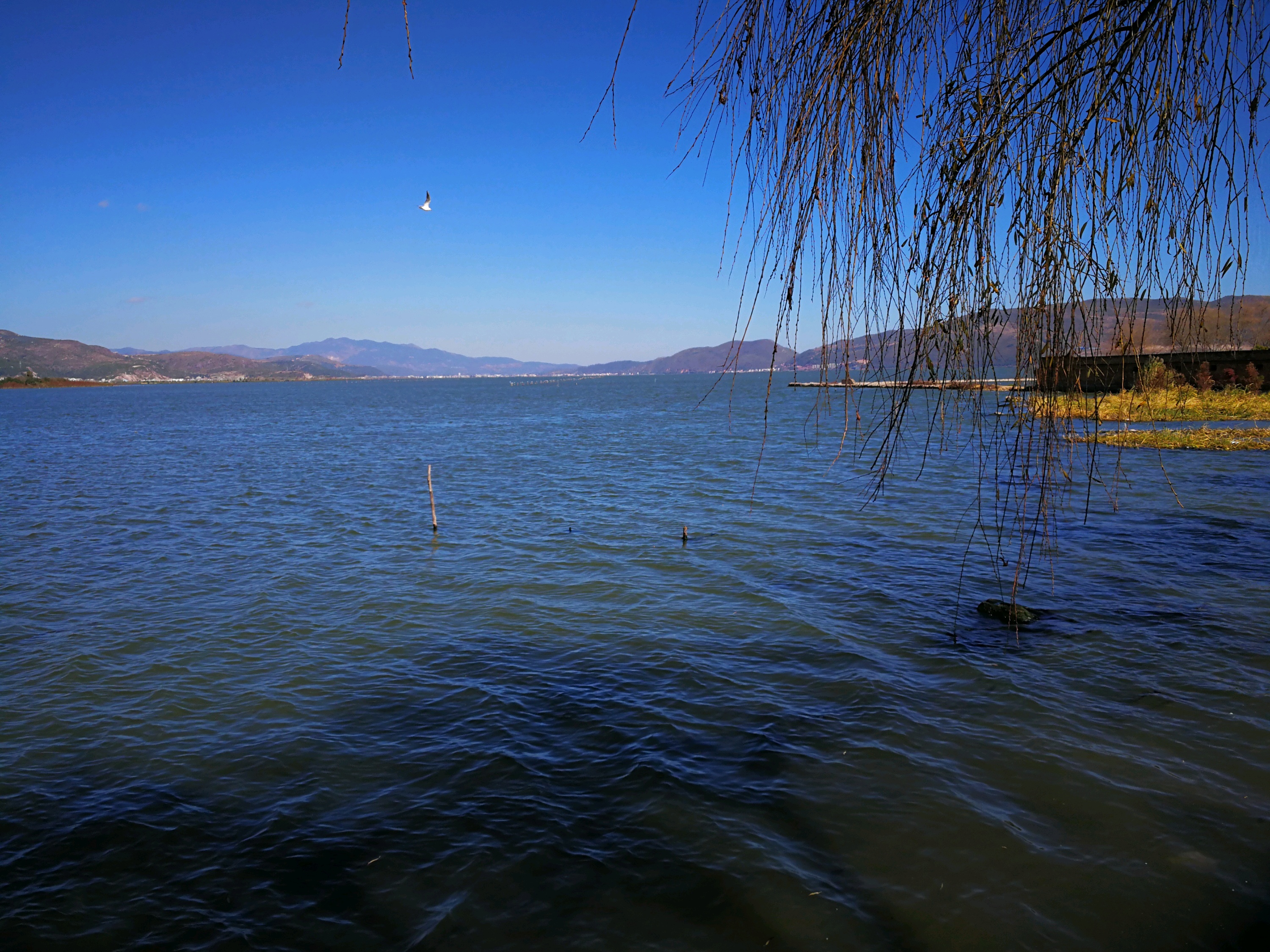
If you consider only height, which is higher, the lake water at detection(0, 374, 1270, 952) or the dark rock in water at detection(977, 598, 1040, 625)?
the dark rock in water at detection(977, 598, 1040, 625)

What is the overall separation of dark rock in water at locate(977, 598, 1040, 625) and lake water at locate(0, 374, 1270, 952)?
0.20 m

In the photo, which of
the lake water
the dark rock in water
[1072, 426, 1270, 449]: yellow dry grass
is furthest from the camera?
[1072, 426, 1270, 449]: yellow dry grass

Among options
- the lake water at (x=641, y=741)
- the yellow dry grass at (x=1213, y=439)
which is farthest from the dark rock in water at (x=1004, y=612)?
the yellow dry grass at (x=1213, y=439)

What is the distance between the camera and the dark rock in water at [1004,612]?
1226cm

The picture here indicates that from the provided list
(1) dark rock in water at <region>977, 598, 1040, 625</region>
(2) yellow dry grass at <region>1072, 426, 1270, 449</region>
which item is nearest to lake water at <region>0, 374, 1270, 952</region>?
(1) dark rock in water at <region>977, 598, 1040, 625</region>

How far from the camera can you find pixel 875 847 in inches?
272

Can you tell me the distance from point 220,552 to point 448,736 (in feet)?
44.2

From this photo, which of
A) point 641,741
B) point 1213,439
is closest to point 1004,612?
point 641,741

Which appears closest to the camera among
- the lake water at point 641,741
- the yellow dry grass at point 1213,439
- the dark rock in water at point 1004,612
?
the lake water at point 641,741

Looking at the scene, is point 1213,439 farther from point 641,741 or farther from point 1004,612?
point 641,741

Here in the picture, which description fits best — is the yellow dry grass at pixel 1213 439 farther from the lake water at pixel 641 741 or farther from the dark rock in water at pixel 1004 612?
the dark rock in water at pixel 1004 612

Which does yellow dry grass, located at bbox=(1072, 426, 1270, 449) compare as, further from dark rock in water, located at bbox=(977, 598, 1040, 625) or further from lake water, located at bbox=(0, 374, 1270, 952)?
dark rock in water, located at bbox=(977, 598, 1040, 625)

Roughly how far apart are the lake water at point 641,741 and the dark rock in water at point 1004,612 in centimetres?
20

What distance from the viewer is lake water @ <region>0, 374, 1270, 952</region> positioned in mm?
6273
